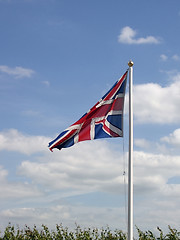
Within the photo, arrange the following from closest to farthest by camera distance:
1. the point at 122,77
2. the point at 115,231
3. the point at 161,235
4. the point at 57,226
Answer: the point at 122,77 → the point at 161,235 → the point at 115,231 → the point at 57,226

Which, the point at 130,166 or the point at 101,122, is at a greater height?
the point at 101,122

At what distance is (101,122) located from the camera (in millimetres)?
16625

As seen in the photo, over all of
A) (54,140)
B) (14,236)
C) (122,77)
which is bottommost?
(14,236)

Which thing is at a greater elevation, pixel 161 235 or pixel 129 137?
pixel 129 137

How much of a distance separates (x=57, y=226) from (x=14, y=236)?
106 inches

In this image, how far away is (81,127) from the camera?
16.7 m

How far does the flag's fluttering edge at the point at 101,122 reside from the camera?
→ 16.4 metres

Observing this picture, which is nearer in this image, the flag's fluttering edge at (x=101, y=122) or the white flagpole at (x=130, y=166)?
the white flagpole at (x=130, y=166)

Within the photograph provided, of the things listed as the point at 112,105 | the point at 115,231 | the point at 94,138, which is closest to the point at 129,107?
the point at 112,105

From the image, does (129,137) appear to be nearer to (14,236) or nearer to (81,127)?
(81,127)

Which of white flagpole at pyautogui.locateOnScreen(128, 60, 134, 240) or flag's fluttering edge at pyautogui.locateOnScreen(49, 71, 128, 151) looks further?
flag's fluttering edge at pyautogui.locateOnScreen(49, 71, 128, 151)

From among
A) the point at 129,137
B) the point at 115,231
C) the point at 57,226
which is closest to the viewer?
the point at 129,137

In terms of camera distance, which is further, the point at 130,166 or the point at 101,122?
the point at 101,122

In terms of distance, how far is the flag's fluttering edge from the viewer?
16.4 meters
